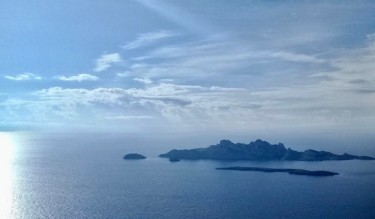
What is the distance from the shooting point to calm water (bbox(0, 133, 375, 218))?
9106cm

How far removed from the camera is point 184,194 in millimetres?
113625

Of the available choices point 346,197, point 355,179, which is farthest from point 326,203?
point 355,179

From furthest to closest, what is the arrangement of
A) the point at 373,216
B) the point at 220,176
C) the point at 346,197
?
the point at 220,176 < the point at 346,197 < the point at 373,216

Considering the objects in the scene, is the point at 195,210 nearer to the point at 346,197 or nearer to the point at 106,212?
the point at 106,212

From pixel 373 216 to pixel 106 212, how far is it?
2578 inches

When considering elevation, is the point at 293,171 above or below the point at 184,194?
above

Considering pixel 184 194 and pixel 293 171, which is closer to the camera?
pixel 184 194

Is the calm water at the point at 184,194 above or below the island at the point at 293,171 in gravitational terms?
below

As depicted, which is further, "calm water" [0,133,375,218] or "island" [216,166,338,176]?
"island" [216,166,338,176]

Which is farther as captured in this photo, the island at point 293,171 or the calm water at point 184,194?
the island at point 293,171

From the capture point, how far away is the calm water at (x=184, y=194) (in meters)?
91.1

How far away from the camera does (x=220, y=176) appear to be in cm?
15438

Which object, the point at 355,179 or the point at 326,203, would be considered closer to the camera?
the point at 326,203

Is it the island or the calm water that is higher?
the island
